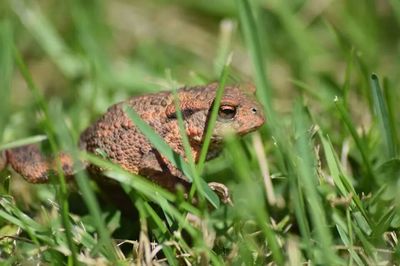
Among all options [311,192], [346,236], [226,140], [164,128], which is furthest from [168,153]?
[346,236]

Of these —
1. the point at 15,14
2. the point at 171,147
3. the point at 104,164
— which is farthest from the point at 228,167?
the point at 15,14

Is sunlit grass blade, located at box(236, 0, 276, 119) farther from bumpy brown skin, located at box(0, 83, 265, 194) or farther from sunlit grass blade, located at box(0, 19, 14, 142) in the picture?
sunlit grass blade, located at box(0, 19, 14, 142)

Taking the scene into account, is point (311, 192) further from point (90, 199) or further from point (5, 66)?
point (5, 66)

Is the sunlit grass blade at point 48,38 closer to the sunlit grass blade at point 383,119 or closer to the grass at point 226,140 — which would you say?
the grass at point 226,140

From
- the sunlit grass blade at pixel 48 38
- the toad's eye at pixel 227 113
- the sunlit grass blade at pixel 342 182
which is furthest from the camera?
the sunlit grass blade at pixel 48 38

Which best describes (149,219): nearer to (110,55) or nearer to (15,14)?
(110,55)

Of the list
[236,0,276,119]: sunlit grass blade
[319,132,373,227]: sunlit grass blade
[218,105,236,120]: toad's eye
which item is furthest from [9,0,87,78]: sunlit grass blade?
[319,132,373,227]: sunlit grass blade

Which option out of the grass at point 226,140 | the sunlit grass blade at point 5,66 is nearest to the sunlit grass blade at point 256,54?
the grass at point 226,140
